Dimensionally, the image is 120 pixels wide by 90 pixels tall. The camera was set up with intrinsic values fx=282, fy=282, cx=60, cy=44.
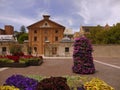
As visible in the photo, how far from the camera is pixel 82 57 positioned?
59.1 feet

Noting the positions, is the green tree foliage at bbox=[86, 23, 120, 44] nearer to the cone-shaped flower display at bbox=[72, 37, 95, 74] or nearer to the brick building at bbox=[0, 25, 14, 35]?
the brick building at bbox=[0, 25, 14, 35]

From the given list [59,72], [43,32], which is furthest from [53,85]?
[43,32]

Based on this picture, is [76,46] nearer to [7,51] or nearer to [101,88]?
[101,88]

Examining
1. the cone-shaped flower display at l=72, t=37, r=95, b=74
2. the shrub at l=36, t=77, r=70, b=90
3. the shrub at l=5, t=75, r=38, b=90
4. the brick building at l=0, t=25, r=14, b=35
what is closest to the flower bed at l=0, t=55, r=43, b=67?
the cone-shaped flower display at l=72, t=37, r=95, b=74

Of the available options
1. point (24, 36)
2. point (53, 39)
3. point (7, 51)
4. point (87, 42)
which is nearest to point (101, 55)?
point (7, 51)

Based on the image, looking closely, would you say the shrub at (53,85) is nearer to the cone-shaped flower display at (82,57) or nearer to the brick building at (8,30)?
the cone-shaped flower display at (82,57)

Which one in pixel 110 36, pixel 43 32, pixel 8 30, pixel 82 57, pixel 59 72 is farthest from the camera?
pixel 8 30

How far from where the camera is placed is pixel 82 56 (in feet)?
59.1

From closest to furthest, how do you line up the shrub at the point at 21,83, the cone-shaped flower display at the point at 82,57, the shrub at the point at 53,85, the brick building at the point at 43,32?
1. the shrub at the point at 53,85
2. the shrub at the point at 21,83
3. the cone-shaped flower display at the point at 82,57
4. the brick building at the point at 43,32

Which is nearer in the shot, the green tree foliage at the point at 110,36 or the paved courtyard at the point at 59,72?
the paved courtyard at the point at 59,72

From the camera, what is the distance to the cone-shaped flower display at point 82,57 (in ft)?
58.1

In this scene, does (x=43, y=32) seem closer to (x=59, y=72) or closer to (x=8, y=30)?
(x=8, y=30)

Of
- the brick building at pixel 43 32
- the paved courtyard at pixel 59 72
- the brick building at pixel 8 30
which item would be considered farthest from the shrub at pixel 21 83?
the brick building at pixel 8 30

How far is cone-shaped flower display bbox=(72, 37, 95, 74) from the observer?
58.1 ft
